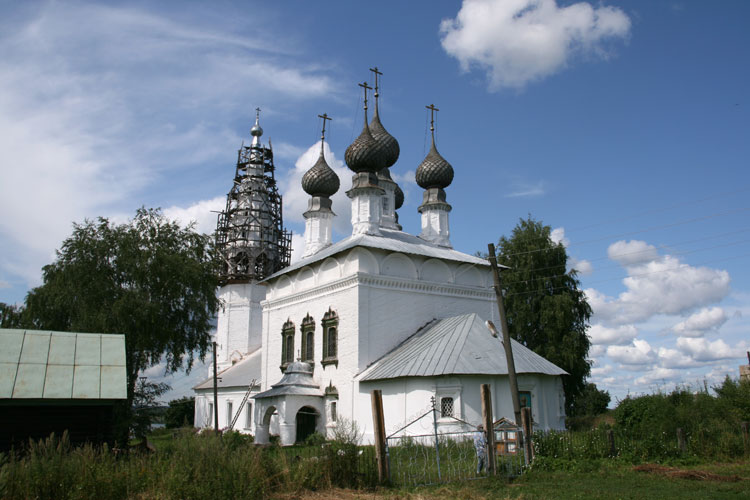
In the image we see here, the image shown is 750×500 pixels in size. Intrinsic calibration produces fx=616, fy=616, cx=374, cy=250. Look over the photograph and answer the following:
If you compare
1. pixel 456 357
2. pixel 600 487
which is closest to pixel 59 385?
pixel 600 487

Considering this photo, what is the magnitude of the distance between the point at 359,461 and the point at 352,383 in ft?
31.2

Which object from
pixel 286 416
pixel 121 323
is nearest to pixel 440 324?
pixel 286 416

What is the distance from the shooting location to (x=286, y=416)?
19.5 meters

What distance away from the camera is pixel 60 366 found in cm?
991

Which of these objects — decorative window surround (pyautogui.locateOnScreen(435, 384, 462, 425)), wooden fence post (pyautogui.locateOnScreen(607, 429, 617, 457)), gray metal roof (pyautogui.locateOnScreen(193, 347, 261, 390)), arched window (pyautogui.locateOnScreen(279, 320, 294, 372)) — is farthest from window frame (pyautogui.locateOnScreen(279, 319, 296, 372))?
wooden fence post (pyautogui.locateOnScreen(607, 429, 617, 457))

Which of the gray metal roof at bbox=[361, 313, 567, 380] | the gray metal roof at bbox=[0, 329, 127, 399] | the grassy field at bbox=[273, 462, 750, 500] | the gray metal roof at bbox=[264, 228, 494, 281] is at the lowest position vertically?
the grassy field at bbox=[273, 462, 750, 500]

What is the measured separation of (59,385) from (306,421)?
11643 mm

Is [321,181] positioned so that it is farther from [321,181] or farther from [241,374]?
[241,374]

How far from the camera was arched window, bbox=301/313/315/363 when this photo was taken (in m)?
21.8

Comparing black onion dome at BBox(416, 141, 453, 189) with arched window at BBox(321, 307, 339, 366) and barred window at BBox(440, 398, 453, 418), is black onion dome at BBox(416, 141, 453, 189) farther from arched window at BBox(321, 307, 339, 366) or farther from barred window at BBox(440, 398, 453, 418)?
barred window at BBox(440, 398, 453, 418)

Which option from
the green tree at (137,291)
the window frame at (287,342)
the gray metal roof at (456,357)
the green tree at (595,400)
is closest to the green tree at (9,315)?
the green tree at (137,291)

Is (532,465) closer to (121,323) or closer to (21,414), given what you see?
(21,414)

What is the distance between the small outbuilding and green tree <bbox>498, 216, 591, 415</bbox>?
20762 mm

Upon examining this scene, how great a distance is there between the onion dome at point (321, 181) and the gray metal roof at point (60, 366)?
16.4 metres
